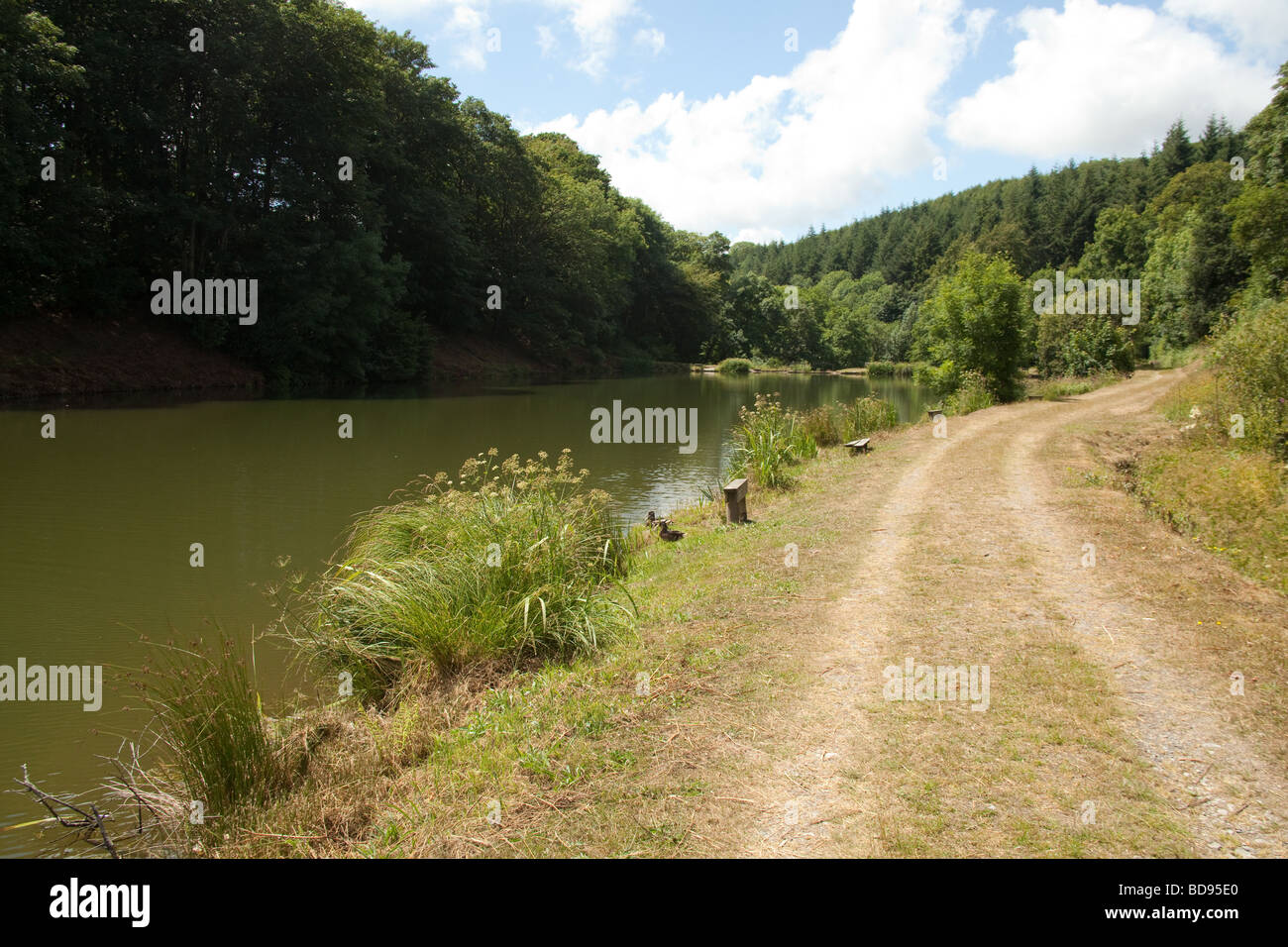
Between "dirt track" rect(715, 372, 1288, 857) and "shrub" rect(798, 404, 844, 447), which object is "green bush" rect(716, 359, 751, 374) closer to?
"shrub" rect(798, 404, 844, 447)

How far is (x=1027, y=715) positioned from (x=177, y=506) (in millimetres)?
13094

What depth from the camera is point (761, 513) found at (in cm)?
1185

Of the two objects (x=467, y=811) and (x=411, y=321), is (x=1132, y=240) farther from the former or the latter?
(x=467, y=811)

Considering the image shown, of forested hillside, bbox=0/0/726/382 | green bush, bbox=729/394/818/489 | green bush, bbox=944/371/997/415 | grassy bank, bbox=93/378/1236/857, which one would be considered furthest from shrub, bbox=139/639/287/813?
forested hillside, bbox=0/0/726/382

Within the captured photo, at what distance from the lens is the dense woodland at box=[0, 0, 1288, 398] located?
2714cm

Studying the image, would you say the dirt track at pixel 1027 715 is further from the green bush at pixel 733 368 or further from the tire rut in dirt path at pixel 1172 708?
the green bush at pixel 733 368

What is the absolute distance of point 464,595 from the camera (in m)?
6.57

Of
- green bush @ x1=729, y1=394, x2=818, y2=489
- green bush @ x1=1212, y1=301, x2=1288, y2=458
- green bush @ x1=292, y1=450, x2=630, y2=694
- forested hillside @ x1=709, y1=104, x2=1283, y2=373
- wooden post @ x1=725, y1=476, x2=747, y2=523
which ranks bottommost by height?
green bush @ x1=292, y1=450, x2=630, y2=694

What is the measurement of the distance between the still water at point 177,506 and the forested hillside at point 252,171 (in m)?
8.08

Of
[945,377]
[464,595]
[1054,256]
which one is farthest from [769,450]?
[1054,256]

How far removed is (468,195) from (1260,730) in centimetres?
5704

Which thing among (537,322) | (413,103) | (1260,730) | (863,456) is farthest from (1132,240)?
(1260,730)

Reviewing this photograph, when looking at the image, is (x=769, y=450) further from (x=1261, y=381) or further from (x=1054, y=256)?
(x=1054, y=256)

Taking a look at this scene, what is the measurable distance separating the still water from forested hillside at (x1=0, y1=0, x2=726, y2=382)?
26.5 feet
